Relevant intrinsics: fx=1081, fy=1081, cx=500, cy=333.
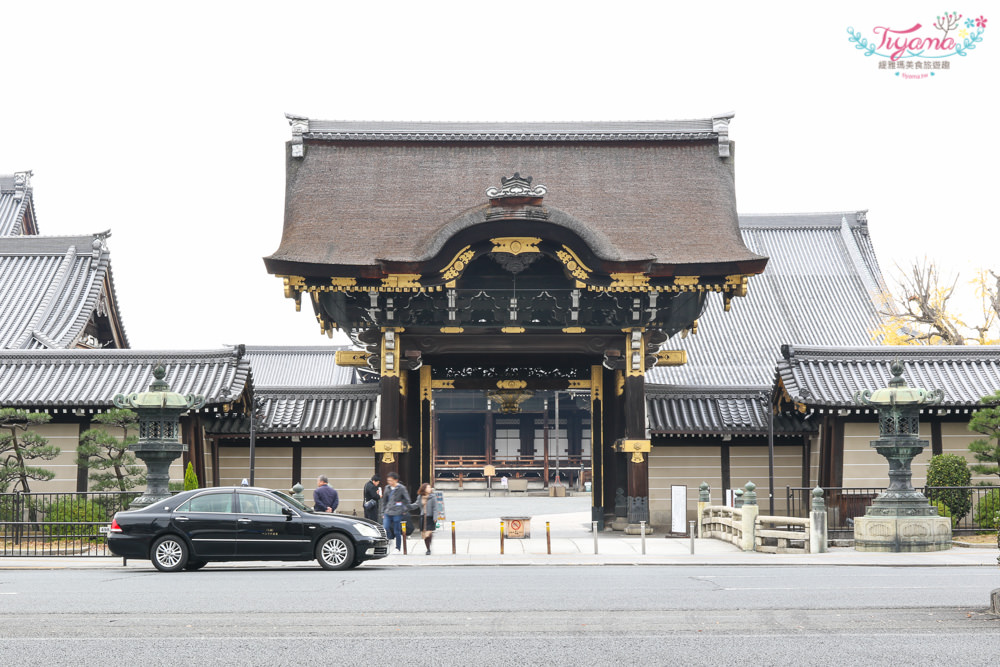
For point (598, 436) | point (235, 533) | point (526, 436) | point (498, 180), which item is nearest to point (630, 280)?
point (598, 436)

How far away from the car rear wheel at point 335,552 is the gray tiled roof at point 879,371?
13.0 m

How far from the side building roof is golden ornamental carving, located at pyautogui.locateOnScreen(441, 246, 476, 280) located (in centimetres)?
2742

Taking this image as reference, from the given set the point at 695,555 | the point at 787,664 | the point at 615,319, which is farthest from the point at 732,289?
the point at 787,664

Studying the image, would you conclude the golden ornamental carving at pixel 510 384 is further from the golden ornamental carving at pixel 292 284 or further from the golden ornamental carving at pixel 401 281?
the golden ornamental carving at pixel 292 284

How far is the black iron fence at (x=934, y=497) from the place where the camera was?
24.5 meters

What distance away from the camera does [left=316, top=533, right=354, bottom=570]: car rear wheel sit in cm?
1819

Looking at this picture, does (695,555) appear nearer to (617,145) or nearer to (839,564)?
(839,564)

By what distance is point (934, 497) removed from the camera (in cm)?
2486

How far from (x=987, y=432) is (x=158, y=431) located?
19.0m

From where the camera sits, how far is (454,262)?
2552cm

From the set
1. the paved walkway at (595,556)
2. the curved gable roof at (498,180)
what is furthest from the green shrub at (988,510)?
the curved gable roof at (498,180)

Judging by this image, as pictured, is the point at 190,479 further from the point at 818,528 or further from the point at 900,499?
the point at 900,499

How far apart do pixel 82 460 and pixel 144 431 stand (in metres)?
4.33

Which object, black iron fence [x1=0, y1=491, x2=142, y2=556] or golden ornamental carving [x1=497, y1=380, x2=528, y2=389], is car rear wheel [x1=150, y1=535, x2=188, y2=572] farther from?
golden ornamental carving [x1=497, y1=380, x2=528, y2=389]
